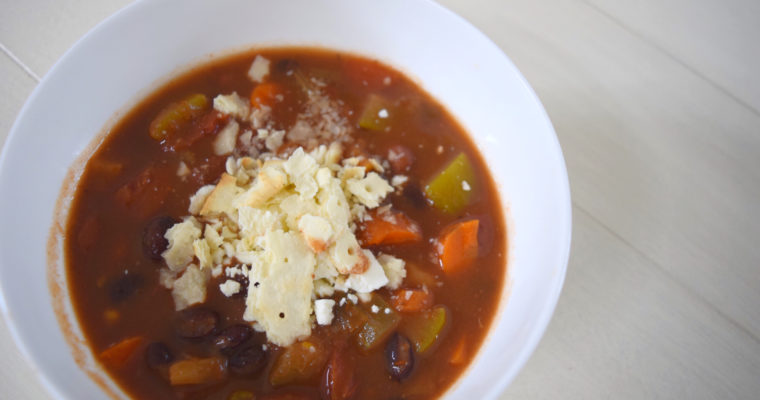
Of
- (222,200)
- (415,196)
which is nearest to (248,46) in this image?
(222,200)

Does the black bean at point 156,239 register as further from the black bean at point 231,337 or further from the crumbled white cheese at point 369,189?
the crumbled white cheese at point 369,189

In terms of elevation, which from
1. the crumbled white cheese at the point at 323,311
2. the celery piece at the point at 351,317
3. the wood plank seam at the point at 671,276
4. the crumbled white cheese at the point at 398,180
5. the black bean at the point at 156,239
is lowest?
the wood plank seam at the point at 671,276

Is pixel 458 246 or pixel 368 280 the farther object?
pixel 458 246

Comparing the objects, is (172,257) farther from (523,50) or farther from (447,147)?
(523,50)

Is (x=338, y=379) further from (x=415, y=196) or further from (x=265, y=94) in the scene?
(x=265, y=94)

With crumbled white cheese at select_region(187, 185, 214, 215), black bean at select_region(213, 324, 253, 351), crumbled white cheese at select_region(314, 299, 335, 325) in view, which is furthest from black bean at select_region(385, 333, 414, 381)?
crumbled white cheese at select_region(187, 185, 214, 215)

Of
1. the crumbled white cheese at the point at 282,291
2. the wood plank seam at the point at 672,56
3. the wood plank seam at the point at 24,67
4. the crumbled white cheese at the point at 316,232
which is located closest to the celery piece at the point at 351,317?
the crumbled white cheese at the point at 282,291

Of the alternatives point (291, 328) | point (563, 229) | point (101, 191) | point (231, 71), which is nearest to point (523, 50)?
point (563, 229)
